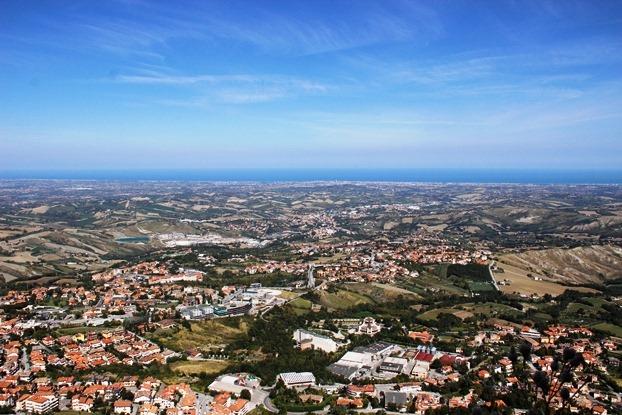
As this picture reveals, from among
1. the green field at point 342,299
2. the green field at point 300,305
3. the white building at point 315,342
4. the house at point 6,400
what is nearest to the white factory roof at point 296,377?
the white building at point 315,342

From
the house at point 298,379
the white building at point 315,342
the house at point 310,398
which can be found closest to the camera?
the house at point 310,398

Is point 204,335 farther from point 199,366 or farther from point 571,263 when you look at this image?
point 571,263

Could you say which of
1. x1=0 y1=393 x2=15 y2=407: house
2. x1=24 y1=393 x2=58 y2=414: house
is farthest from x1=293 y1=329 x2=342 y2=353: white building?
x1=0 y1=393 x2=15 y2=407: house

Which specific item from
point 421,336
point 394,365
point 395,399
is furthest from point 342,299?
point 395,399

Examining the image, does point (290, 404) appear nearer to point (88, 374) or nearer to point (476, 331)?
point (88, 374)

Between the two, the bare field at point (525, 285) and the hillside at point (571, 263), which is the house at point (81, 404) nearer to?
the bare field at point (525, 285)

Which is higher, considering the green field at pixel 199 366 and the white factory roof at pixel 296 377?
the white factory roof at pixel 296 377

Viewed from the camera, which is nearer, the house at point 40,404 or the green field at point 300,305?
the house at point 40,404

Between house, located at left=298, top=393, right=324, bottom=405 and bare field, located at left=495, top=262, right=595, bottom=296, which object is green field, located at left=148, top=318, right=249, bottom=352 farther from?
bare field, located at left=495, top=262, right=595, bottom=296
